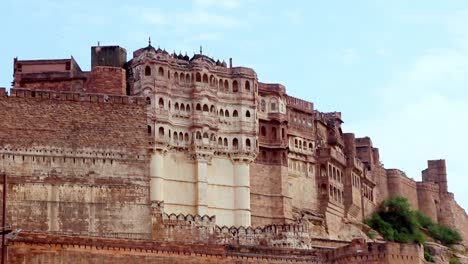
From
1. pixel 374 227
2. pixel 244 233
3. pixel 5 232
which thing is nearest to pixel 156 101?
pixel 244 233

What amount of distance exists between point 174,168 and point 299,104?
12.8 m

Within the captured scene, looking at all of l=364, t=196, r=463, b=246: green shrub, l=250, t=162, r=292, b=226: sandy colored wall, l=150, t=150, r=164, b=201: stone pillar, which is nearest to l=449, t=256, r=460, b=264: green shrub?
l=364, t=196, r=463, b=246: green shrub

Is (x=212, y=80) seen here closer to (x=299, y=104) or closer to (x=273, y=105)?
(x=273, y=105)

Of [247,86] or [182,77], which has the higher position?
[182,77]

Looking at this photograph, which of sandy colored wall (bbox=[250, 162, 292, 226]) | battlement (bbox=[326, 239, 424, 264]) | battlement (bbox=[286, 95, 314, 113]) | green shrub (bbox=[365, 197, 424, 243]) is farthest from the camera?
green shrub (bbox=[365, 197, 424, 243])

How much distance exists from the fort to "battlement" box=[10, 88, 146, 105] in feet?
0.21

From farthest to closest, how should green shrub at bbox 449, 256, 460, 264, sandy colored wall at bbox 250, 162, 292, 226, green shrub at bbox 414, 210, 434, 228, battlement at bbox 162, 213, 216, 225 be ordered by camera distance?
green shrub at bbox 414, 210, 434, 228 < green shrub at bbox 449, 256, 460, 264 < sandy colored wall at bbox 250, 162, 292, 226 < battlement at bbox 162, 213, 216, 225

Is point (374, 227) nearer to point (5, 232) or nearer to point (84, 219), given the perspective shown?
point (84, 219)

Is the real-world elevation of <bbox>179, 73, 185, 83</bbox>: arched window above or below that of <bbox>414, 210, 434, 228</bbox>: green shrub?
above

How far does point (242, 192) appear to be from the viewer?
55500 millimetres

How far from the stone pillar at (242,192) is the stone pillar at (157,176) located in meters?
4.55

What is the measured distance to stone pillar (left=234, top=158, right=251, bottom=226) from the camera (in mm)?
54938

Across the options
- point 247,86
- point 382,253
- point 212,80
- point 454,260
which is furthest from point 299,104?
point 382,253

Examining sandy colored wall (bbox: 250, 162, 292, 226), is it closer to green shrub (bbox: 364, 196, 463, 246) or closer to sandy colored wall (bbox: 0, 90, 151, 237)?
green shrub (bbox: 364, 196, 463, 246)
